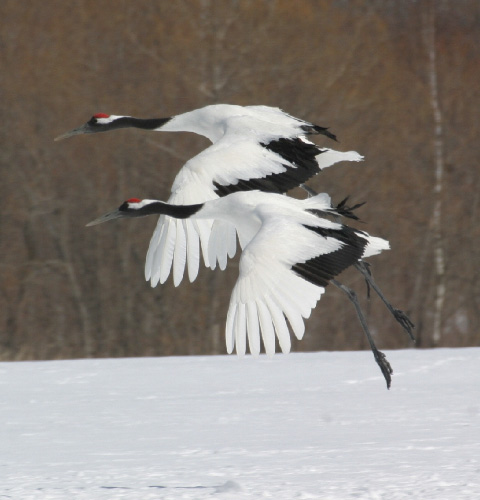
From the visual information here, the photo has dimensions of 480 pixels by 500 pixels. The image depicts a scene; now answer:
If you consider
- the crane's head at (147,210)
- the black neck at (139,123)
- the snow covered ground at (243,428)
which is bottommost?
the snow covered ground at (243,428)

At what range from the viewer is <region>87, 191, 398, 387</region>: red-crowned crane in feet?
17.8

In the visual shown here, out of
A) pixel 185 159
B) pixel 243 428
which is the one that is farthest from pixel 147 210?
pixel 185 159

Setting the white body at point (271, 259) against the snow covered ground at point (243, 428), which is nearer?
the white body at point (271, 259)

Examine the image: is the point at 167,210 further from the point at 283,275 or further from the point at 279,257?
the point at 283,275

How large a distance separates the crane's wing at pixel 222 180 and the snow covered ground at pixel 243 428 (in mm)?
857

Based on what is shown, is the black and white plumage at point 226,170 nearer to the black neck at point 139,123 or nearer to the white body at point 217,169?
the white body at point 217,169

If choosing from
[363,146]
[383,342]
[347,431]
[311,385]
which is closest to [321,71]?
[363,146]

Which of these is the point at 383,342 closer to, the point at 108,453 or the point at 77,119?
the point at 77,119

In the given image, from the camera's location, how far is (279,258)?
5867 millimetres

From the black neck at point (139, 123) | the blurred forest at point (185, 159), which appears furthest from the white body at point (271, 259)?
the blurred forest at point (185, 159)

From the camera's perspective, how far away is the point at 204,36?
1485 centimetres

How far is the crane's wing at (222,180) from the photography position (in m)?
7.57

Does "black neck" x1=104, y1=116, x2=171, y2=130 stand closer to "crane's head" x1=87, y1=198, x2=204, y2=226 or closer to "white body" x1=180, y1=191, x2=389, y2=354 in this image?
"crane's head" x1=87, y1=198, x2=204, y2=226

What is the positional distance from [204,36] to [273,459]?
903 centimetres
